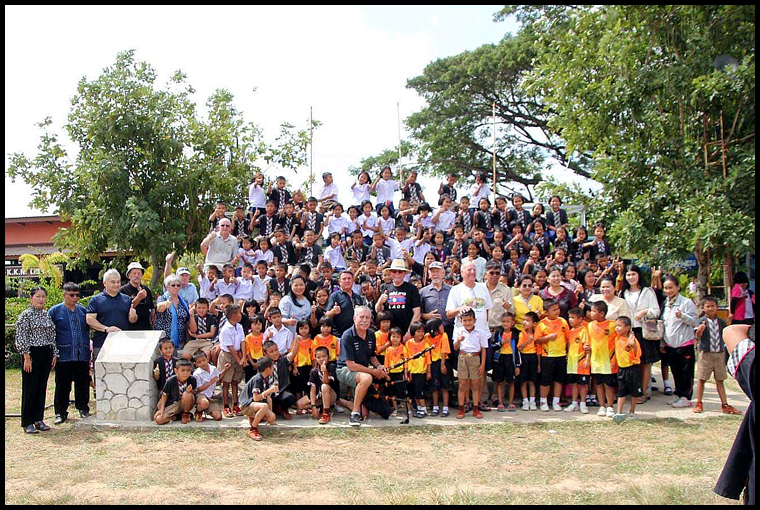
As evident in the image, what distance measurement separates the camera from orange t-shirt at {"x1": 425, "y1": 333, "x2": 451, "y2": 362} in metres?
8.54

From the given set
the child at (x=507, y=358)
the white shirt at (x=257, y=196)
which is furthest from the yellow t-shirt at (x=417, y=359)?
the white shirt at (x=257, y=196)

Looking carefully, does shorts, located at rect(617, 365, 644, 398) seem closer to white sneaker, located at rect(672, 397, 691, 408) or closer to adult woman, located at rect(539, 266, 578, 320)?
white sneaker, located at rect(672, 397, 691, 408)

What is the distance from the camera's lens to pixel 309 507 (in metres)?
5.04

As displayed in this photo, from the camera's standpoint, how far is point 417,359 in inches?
332

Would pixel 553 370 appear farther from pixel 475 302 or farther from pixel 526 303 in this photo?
pixel 475 302

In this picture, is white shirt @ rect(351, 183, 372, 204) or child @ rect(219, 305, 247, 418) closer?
child @ rect(219, 305, 247, 418)

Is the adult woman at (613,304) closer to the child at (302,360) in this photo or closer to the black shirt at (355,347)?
the black shirt at (355,347)

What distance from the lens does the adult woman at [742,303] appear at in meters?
10.3

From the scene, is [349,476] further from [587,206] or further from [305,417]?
[587,206]

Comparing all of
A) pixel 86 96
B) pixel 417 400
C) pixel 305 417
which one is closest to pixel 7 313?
pixel 86 96

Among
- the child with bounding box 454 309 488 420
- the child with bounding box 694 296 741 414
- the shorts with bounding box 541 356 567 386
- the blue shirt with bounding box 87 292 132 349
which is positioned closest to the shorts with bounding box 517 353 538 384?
the shorts with bounding box 541 356 567 386

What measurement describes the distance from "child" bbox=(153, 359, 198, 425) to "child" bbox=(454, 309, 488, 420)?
3639 mm

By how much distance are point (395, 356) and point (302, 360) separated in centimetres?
133

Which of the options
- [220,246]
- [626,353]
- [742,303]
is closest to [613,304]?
[626,353]
